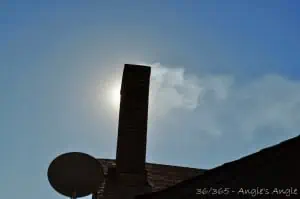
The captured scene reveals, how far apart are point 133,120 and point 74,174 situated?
3896mm

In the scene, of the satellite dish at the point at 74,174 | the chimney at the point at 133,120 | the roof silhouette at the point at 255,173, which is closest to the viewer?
the satellite dish at the point at 74,174

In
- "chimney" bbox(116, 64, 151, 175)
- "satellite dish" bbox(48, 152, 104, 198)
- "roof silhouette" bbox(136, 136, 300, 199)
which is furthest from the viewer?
"chimney" bbox(116, 64, 151, 175)

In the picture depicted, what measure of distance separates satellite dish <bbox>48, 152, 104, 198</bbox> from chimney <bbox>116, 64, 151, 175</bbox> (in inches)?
116

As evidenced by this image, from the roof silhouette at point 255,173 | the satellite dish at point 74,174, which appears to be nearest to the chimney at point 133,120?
the roof silhouette at point 255,173

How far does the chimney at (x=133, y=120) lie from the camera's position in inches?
423

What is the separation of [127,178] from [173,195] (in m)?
1.96

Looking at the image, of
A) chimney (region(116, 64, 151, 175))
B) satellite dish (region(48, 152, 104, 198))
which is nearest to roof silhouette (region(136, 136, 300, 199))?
satellite dish (region(48, 152, 104, 198))

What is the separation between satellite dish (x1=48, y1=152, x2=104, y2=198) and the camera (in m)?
7.18

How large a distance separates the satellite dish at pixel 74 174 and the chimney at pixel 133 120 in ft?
9.65

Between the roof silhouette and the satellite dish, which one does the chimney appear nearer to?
the roof silhouette

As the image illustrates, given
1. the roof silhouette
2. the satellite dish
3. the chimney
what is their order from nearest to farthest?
the satellite dish → the roof silhouette → the chimney

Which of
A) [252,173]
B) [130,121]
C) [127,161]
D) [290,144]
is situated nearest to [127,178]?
[127,161]

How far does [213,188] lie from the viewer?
8695 millimetres

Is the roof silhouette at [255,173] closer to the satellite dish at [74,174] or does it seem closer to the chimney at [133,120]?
the satellite dish at [74,174]
